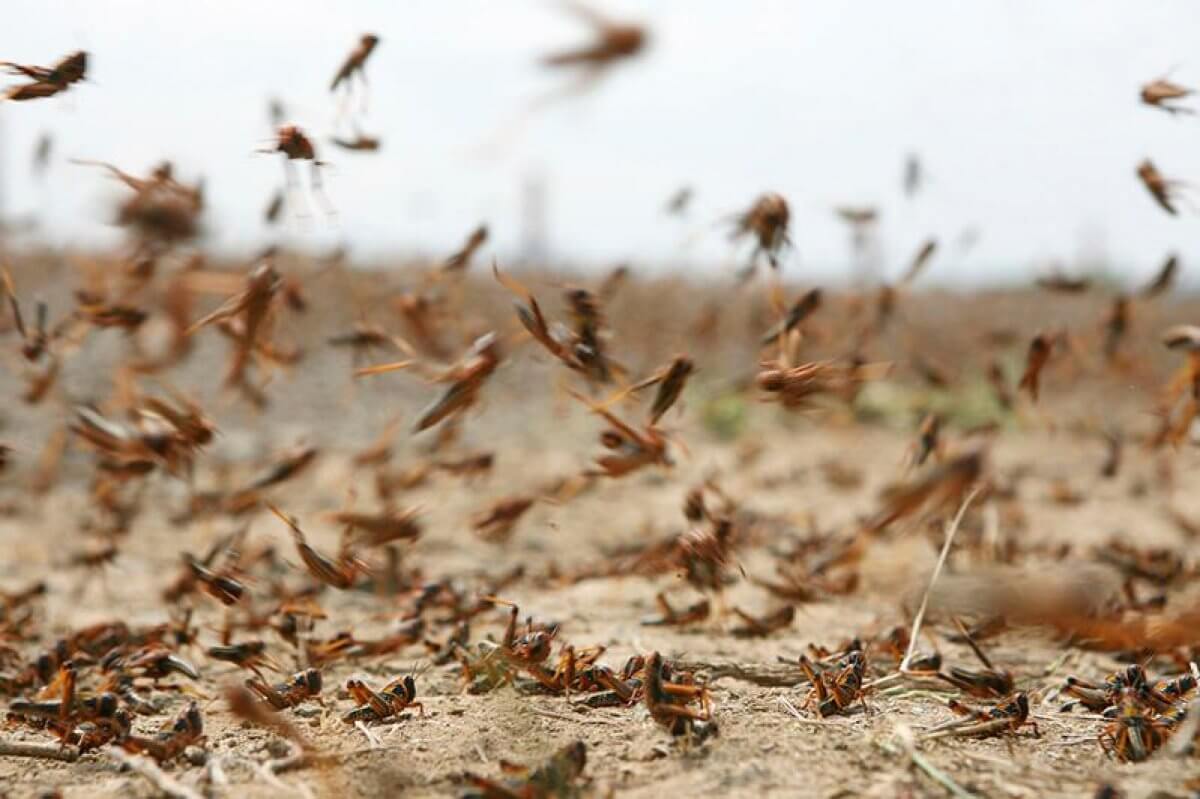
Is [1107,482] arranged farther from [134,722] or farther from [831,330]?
[134,722]

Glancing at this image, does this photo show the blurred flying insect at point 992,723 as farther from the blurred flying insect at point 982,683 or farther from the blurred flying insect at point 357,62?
the blurred flying insect at point 357,62

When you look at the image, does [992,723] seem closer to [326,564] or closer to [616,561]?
[326,564]

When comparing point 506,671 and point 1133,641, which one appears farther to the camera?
point 1133,641

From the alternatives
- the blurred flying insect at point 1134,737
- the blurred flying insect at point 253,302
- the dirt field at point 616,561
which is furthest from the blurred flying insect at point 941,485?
the blurred flying insect at point 253,302

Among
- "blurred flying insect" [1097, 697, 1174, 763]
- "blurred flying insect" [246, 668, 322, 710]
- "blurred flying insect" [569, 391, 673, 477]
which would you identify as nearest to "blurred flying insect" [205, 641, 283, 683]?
"blurred flying insect" [246, 668, 322, 710]

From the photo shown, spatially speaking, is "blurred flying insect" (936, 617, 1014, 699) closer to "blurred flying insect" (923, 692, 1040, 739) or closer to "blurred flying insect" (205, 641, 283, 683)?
"blurred flying insect" (923, 692, 1040, 739)

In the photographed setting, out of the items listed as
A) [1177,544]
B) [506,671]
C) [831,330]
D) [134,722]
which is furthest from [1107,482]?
[134,722]
